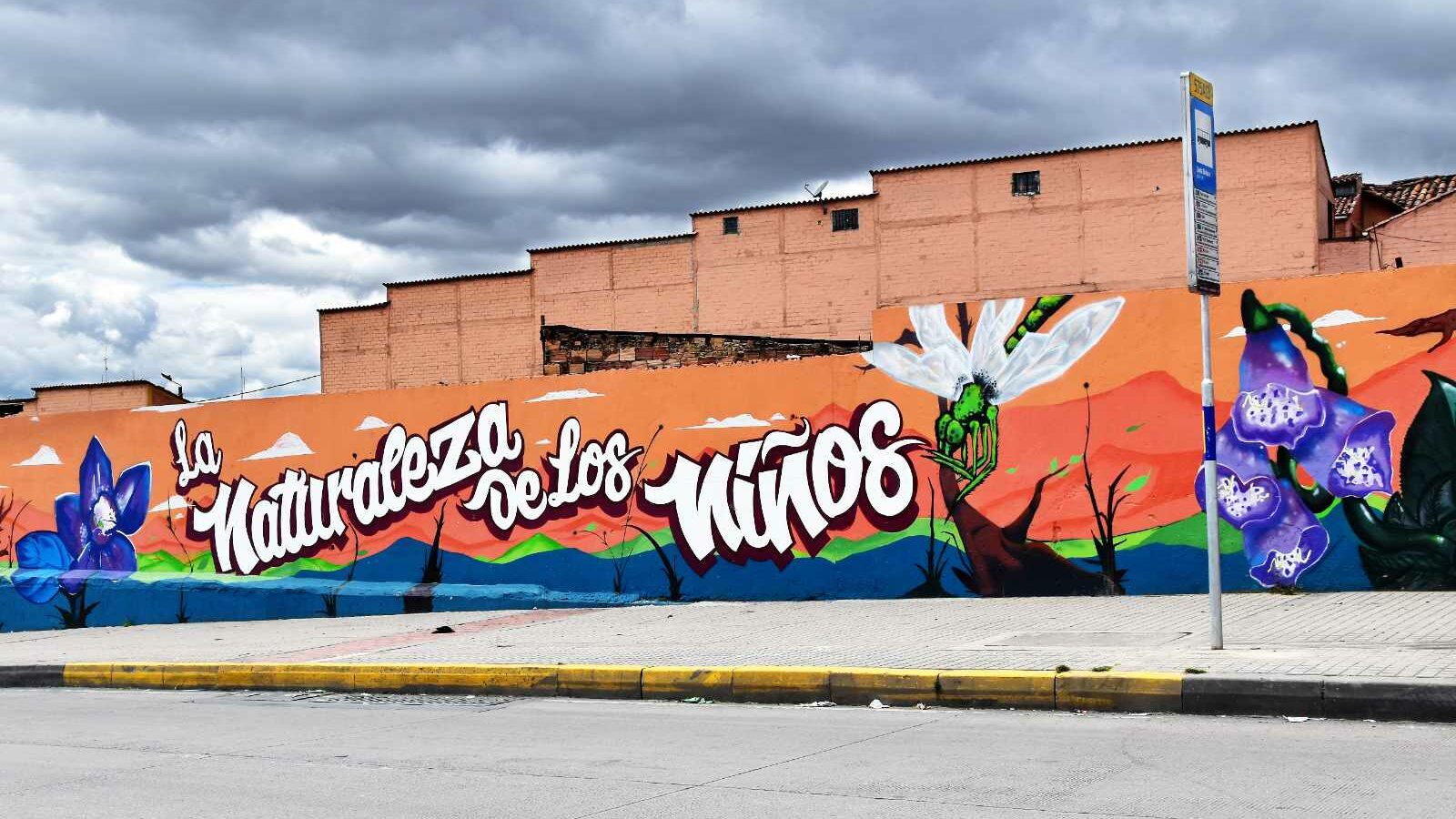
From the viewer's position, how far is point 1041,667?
30.1ft

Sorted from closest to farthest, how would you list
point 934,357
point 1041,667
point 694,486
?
point 1041,667, point 934,357, point 694,486

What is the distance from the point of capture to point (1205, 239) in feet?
31.0

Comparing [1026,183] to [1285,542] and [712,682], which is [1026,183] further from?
[712,682]

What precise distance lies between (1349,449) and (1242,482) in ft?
3.07

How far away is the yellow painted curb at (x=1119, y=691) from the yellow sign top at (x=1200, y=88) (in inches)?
153

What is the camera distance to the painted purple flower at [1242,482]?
40.8ft

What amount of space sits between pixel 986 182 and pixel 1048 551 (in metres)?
22.7

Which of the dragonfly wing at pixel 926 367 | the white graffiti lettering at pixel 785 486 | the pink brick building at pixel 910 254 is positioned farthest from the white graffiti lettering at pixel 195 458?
the pink brick building at pixel 910 254

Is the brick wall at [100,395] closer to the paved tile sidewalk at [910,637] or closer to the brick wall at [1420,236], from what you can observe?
the paved tile sidewalk at [910,637]

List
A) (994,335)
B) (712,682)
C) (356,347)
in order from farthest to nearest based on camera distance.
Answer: (356,347) < (994,335) < (712,682)

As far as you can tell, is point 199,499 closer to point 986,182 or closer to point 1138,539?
point 1138,539

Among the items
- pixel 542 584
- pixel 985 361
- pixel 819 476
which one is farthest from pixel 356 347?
pixel 985 361

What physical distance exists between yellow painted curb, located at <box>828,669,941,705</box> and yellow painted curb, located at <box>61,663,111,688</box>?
25.7 ft

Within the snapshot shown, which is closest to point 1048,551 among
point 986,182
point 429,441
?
point 429,441
